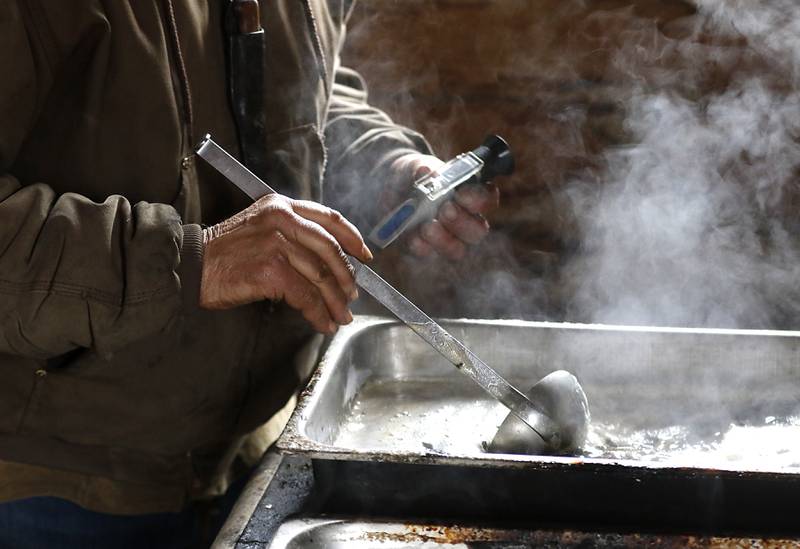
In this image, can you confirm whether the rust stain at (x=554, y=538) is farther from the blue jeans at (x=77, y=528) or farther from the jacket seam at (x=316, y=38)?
the jacket seam at (x=316, y=38)

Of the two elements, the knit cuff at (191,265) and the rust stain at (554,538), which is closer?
the rust stain at (554,538)

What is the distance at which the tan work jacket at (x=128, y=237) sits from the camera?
1461 millimetres

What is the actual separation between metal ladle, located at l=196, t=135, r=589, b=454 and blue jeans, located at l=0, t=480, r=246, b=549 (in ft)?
2.52

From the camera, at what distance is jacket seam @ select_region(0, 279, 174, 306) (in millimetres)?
1429

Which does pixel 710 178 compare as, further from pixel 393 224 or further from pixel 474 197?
pixel 393 224

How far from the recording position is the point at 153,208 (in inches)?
60.9

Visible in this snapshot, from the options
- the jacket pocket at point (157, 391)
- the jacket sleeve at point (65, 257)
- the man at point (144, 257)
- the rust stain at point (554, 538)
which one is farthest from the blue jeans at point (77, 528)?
the rust stain at point (554, 538)

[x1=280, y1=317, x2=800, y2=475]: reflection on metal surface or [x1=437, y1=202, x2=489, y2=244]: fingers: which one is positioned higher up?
[x1=437, y1=202, x2=489, y2=244]: fingers

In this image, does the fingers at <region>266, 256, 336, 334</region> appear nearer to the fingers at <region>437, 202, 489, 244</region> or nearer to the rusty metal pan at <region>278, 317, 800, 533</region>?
the rusty metal pan at <region>278, 317, 800, 533</region>

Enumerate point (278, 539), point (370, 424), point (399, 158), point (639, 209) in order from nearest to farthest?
point (278, 539) → point (370, 424) → point (399, 158) → point (639, 209)

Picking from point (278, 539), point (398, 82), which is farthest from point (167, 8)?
point (398, 82)

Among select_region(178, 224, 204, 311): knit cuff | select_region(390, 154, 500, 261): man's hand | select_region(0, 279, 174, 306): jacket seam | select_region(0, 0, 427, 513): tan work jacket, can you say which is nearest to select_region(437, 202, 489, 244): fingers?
select_region(390, 154, 500, 261): man's hand

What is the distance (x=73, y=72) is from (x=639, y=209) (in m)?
2.07

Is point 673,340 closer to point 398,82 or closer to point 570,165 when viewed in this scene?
point 570,165
